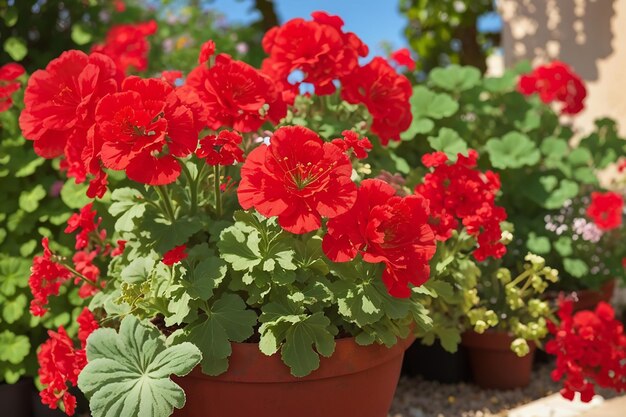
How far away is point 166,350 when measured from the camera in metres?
1.87

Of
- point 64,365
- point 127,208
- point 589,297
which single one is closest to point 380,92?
point 127,208

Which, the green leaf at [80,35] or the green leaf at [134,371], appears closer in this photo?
the green leaf at [134,371]

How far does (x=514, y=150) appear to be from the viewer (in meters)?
3.46

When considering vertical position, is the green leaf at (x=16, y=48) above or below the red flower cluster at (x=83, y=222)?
above

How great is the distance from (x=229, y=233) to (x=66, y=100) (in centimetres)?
61

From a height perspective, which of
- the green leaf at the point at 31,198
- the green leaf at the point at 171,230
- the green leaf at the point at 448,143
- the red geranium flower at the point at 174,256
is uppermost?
the green leaf at the point at 448,143

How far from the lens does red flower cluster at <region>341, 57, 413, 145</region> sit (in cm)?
253

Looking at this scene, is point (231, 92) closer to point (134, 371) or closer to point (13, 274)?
point (134, 371)

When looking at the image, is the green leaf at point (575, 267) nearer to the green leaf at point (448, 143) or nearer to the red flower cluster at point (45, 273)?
the green leaf at point (448, 143)

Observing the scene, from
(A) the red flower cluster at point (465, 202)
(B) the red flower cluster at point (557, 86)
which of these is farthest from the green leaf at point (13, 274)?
(B) the red flower cluster at point (557, 86)

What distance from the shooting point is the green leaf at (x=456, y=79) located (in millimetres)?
3637

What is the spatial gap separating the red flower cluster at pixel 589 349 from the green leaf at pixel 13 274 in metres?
2.10

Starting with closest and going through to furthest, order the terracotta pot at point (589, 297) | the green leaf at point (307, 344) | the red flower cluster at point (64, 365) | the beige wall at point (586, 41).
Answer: the green leaf at point (307, 344)
the red flower cluster at point (64, 365)
the terracotta pot at point (589, 297)
the beige wall at point (586, 41)

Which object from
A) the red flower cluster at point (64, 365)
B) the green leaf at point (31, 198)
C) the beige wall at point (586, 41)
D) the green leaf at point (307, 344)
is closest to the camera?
the green leaf at point (307, 344)
